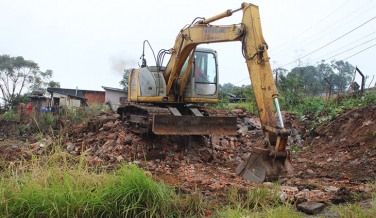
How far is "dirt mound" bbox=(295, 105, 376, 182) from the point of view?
5109 mm


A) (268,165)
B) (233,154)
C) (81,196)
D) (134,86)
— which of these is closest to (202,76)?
(134,86)

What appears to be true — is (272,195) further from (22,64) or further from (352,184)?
(22,64)

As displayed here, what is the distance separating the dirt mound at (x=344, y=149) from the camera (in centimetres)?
511

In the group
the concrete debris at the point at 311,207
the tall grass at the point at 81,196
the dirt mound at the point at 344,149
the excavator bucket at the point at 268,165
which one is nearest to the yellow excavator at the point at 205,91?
the excavator bucket at the point at 268,165

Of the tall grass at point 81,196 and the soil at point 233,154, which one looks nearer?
the tall grass at point 81,196

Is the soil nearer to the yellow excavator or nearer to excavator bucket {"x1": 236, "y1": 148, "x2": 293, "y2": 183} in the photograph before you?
excavator bucket {"x1": 236, "y1": 148, "x2": 293, "y2": 183}

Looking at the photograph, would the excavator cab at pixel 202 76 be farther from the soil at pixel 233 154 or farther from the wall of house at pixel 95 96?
the wall of house at pixel 95 96

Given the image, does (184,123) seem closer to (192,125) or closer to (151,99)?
Answer: (192,125)

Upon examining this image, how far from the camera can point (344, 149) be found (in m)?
6.79

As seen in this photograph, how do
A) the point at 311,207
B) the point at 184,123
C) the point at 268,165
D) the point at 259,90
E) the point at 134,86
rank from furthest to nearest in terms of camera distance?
the point at 134,86
the point at 184,123
the point at 259,90
the point at 268,165
the point at 311,207

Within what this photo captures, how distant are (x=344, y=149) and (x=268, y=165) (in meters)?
3.24

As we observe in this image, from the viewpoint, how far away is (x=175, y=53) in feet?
24.0

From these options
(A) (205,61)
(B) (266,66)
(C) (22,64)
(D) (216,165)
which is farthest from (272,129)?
(C) (22,64)

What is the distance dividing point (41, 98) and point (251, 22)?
1226 inches
